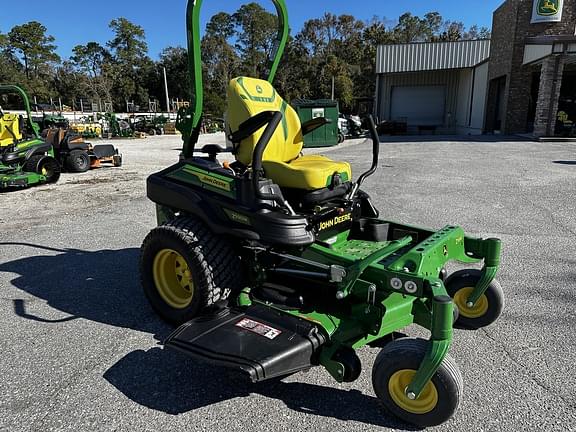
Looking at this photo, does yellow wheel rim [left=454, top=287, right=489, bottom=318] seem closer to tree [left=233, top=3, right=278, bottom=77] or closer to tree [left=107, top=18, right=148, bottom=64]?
tree [left=233, top=3, right=278, bottom=77]

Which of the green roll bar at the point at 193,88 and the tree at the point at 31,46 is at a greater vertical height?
the tree at the point at 31,46

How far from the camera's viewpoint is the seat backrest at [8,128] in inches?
385

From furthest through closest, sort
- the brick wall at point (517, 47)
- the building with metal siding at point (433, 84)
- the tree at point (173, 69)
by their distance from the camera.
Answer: the tree at point (173, 69) → the building with metal siding at point (433, 84) → the brick wall at point (517, 47)

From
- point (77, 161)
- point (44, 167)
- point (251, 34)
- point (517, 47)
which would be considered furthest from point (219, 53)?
point (44, 167)

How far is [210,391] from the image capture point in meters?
2.43

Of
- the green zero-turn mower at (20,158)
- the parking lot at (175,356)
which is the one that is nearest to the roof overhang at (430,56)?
the green zero-turn mower at (20,158)

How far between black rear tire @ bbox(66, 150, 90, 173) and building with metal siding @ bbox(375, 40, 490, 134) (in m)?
20.7

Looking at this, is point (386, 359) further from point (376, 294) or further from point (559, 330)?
point (559, 330)

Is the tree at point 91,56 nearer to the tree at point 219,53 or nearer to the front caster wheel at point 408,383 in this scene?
the tree at point 219,53

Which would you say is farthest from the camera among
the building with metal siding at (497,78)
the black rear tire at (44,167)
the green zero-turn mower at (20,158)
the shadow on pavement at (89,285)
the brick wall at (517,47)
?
the brick wall at (517,47)

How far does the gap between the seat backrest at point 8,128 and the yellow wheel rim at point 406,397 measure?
10197mm

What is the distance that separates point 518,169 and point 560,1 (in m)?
13.3

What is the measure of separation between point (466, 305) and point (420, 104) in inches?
1189

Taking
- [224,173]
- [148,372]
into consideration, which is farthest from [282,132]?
[148,372]
